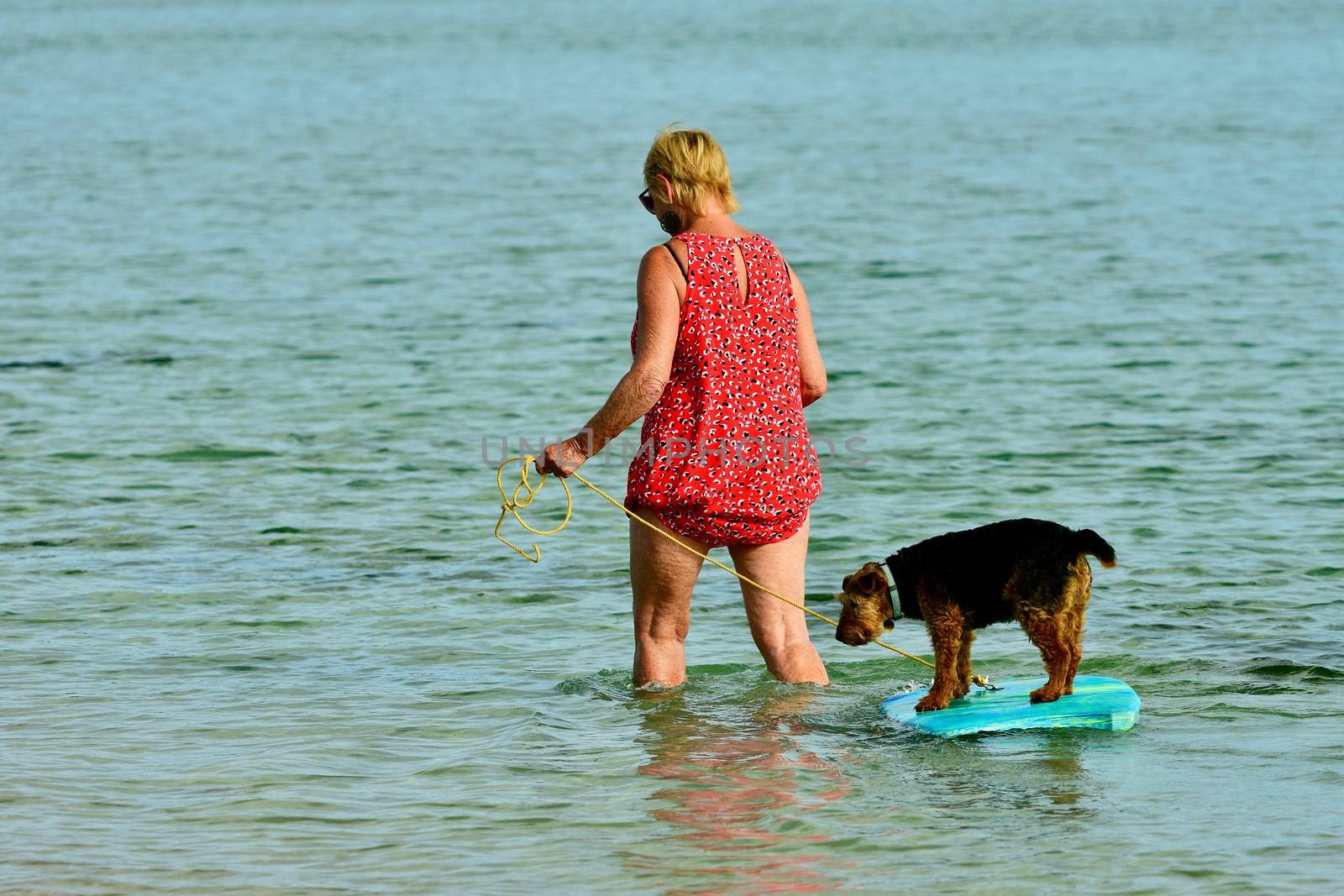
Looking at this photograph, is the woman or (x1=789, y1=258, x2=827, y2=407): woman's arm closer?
the woman

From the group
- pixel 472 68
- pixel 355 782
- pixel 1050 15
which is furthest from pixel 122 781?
pixel 1050 15

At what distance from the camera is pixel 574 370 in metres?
14.6

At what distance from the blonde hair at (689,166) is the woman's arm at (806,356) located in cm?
41

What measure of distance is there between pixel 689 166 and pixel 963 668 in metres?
1.93

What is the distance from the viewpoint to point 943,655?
19.4ft

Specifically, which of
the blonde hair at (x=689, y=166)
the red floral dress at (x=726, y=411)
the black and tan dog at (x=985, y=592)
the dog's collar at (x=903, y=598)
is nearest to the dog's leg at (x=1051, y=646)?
the black and tan dog at (x=985, y=592)

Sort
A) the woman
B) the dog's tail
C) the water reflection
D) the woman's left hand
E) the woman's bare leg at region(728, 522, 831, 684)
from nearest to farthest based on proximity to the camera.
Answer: the water reflection → the dog's tail → the woman → the woman's left hand → the woman's bare leg at region(728, 522, 831, 684)

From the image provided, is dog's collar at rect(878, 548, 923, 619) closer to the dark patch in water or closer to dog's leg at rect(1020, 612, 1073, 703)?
dog's leg at rect(1020, 612, 1073, 703)

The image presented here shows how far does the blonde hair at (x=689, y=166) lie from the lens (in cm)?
566

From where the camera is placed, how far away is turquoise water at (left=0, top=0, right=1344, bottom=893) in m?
5.24

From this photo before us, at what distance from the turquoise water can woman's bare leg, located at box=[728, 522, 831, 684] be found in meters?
0.15

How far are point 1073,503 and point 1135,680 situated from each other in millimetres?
3339

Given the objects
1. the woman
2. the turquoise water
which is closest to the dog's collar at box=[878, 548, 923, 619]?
the woman

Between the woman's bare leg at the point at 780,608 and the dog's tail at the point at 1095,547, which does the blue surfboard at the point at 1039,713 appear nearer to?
the woman's bare leg at the point at 780,608
